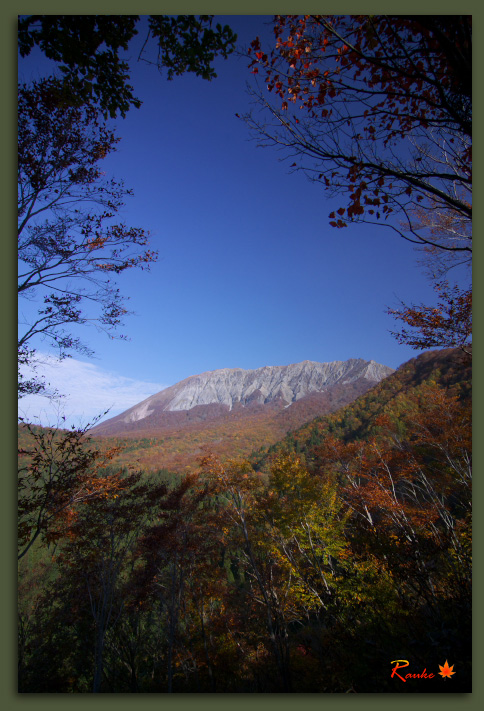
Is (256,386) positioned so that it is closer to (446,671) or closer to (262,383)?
(262,383)

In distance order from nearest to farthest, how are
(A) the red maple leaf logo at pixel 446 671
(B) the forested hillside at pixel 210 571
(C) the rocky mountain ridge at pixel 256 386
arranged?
(A) the red maple leaf logo at pixel 446 671 < (B) the forested hillside at pixel 210 571 < (C) the rocky mountain ridge at pixel 256 386

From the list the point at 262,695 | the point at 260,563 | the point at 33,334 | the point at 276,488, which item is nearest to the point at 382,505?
the point at 276,488

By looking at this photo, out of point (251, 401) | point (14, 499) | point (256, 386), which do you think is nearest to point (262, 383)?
point (256, 386)

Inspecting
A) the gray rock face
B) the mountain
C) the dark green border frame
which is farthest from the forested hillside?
the gray rock face

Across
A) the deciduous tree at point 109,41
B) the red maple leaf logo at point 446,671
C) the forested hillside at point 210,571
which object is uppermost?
the deciduous tree at point 109,41

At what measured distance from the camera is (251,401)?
4099 inches

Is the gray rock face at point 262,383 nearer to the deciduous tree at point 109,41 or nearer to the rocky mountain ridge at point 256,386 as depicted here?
the rocky mountain ridge at point 256,386

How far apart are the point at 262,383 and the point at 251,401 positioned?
1839 cm

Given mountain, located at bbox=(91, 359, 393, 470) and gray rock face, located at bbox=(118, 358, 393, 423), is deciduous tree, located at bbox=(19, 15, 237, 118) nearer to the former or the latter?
mountain, located at bbox=(91, 359, 393, 470)

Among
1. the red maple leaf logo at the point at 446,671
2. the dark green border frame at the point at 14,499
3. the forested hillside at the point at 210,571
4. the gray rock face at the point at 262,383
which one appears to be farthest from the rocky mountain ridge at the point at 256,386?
the red maple leaf logo at the point at 446,671

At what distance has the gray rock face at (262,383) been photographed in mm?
92875

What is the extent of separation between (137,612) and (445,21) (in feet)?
42.2

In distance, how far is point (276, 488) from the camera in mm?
9375

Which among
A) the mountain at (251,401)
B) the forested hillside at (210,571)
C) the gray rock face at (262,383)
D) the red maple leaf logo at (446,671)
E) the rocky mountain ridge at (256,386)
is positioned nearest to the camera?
the red maple leaf logo at (446,671)
